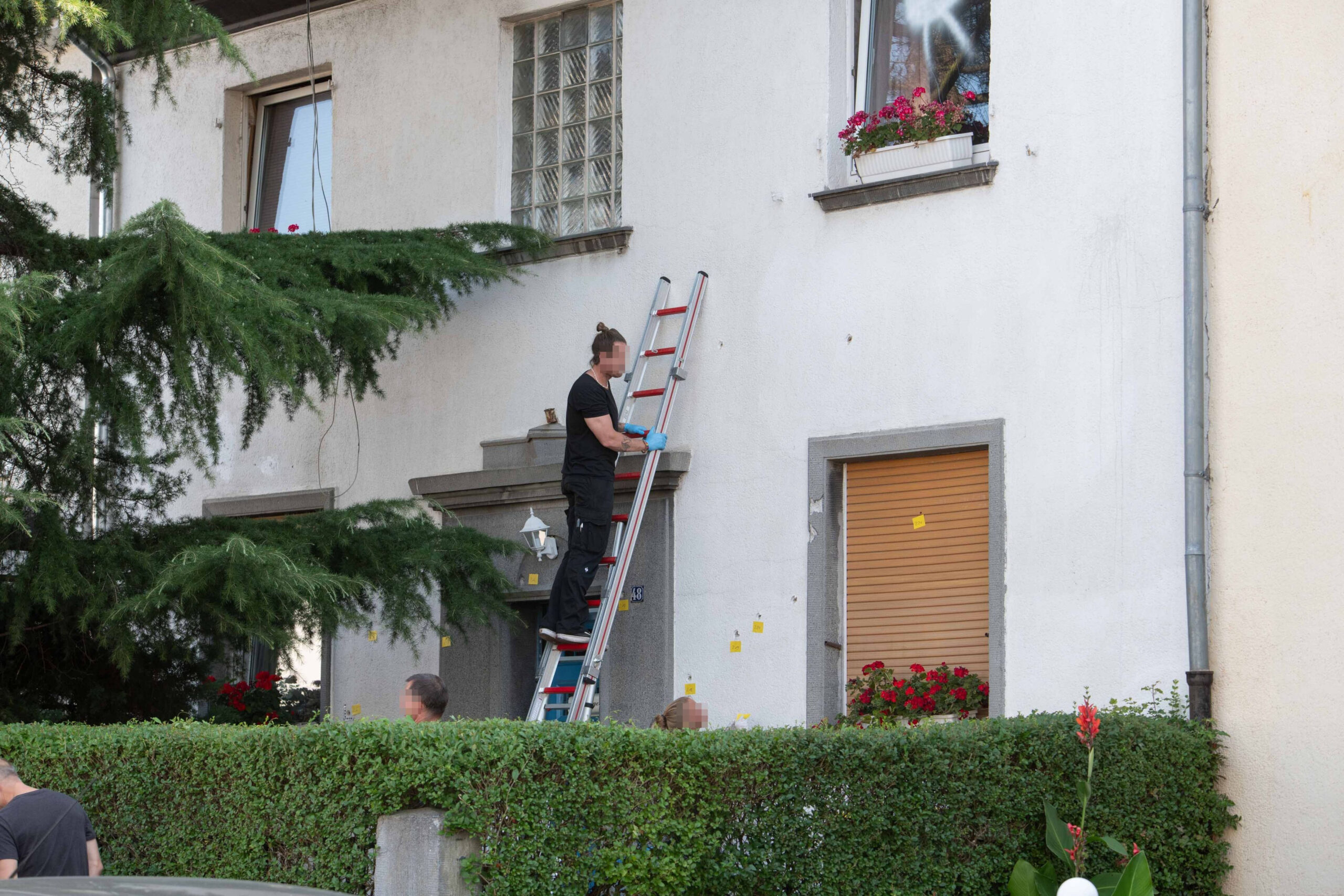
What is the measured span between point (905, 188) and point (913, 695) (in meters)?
2.91

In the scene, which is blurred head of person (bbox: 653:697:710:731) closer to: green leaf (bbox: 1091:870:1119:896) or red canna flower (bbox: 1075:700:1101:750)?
red canna flower (bbox: 1075:700:1101:750)

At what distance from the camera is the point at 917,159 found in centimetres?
951

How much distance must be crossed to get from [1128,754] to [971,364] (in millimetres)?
2510

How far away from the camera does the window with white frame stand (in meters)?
9.58

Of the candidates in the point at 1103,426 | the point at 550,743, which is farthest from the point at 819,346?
the point at 550,743

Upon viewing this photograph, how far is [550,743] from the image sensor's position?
20.0ft

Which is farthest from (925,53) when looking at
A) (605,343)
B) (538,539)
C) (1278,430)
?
(538,539)

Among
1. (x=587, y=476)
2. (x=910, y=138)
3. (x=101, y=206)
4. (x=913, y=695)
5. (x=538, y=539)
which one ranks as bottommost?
(x=913, y=695)

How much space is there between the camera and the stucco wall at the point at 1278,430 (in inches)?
313

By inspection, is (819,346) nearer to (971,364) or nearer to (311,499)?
(971,364)

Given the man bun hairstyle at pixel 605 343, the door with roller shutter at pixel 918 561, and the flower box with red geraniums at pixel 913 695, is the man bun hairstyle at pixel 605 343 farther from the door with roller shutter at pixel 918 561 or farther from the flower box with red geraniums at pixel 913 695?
the flower box with red geraniums at pixel 913 695

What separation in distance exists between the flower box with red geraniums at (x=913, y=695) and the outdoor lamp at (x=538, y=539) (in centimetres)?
227

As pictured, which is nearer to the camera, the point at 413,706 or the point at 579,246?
the point at 413,706

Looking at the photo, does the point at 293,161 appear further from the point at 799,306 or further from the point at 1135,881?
the point at 1135,881
